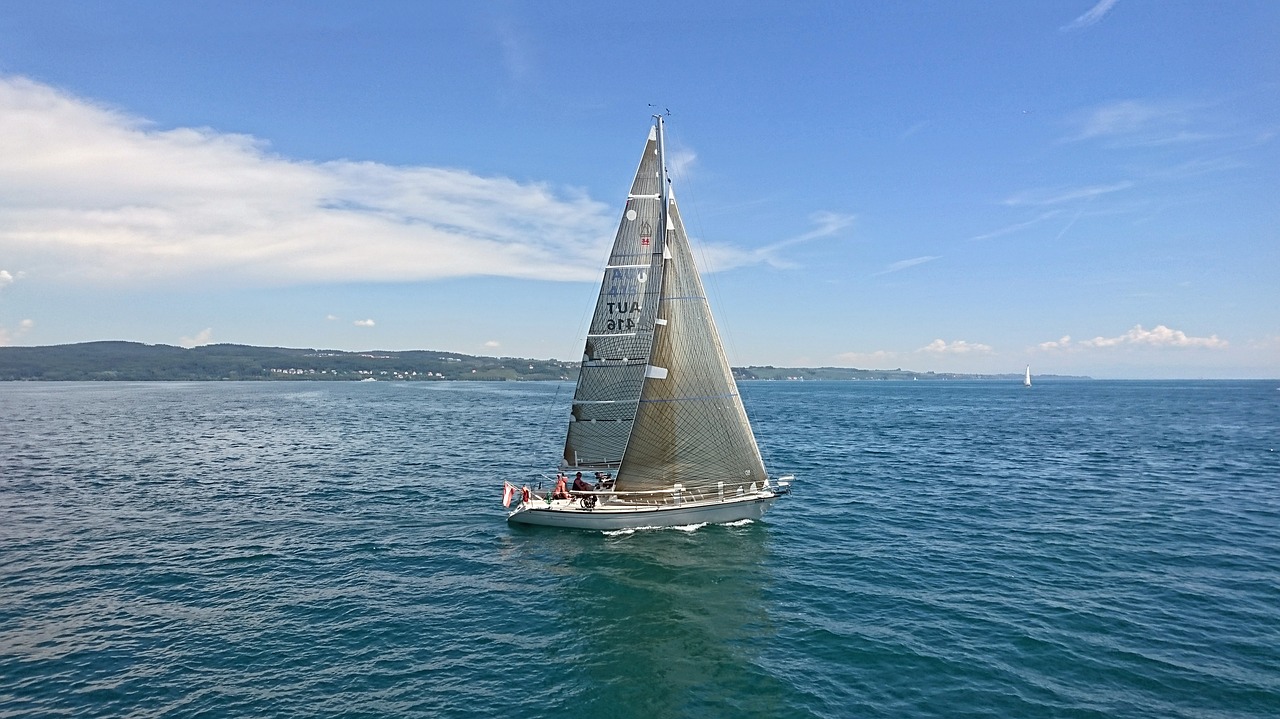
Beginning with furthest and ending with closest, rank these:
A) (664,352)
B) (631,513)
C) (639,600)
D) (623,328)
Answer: (623,328), (664,352), (631,513), (639,600)

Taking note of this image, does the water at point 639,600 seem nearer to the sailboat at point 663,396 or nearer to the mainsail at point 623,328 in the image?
the sailboat at point 663,396

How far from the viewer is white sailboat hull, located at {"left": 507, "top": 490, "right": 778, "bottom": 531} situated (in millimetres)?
36438

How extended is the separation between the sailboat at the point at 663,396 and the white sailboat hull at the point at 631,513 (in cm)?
6

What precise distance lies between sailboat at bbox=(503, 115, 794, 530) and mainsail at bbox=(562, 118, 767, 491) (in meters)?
0.06

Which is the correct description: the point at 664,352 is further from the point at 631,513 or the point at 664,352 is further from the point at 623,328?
the point at 631,513

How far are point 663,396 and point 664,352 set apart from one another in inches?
105

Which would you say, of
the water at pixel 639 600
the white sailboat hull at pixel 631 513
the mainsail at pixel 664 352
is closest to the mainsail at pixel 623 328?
the mainsail at pixel 664 352

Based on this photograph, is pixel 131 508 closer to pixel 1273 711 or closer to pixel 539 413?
pixel 1273 711

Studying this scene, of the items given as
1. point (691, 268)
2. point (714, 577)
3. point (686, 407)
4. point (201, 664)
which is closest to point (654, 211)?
point (691, 268)

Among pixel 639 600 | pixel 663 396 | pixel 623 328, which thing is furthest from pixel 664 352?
pixel 639 600

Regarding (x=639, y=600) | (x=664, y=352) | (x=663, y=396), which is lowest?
(x=639, y=600)

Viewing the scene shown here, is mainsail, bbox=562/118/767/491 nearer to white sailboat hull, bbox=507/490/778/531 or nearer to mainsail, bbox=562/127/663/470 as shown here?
mainsail, bbox=562/127/663/470

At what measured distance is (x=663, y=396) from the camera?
3688 centimetres

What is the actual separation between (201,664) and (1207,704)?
109 feet
